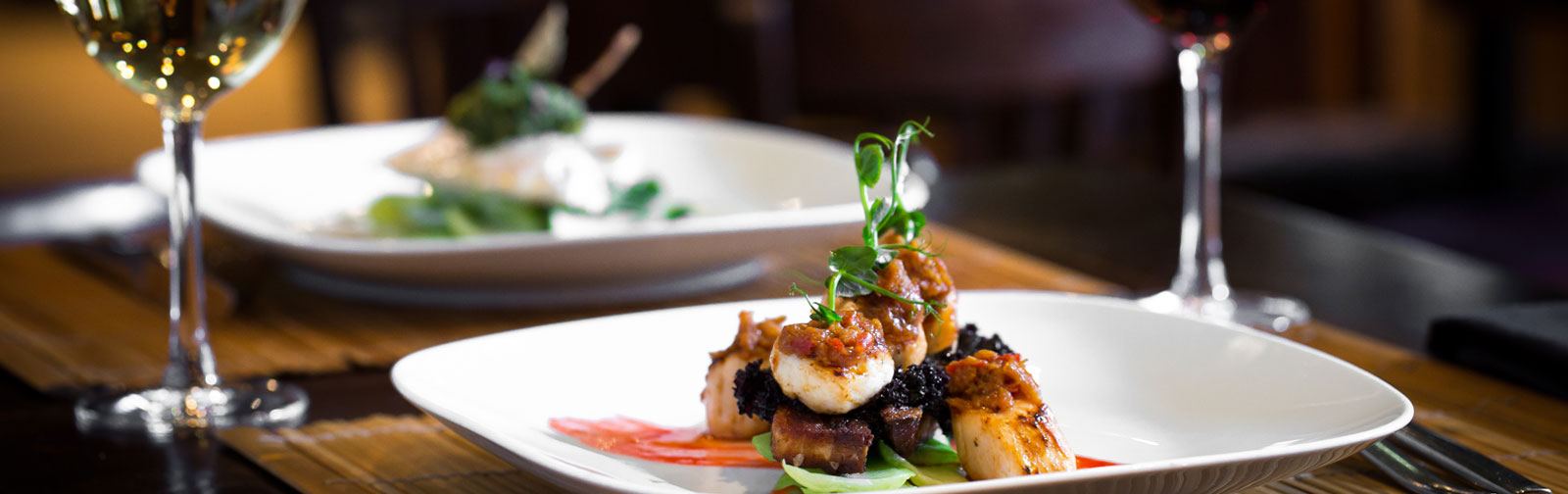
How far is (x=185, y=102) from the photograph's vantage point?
1.03 m

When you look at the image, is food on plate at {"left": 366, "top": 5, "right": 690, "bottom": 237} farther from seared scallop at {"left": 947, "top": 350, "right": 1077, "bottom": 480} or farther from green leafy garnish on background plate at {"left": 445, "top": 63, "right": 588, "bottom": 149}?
seared scallop at {"left": 947, "top": 350, "right": 1077, "bottom": 480}

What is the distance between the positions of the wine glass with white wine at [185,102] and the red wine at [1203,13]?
685 mm

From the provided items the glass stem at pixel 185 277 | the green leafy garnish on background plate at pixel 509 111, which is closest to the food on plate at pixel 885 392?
the glass stem at pixel 185 277

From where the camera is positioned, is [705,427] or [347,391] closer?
[705,427]

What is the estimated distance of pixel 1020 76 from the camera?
410cm

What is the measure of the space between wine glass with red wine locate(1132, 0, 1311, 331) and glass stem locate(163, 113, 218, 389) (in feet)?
2.47

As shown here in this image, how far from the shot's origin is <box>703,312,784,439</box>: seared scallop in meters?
0.85

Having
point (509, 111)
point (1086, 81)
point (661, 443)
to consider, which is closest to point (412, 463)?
point (661, 443)

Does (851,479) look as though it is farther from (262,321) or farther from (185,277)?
(262,321)

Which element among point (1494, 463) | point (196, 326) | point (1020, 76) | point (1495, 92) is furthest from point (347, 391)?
point (1495, 92)

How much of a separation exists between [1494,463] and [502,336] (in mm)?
577

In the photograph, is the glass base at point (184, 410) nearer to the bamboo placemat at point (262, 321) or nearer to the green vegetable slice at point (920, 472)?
the bamboo placemat at point (262, 321)

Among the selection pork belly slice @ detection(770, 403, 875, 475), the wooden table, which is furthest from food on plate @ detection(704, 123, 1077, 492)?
the wooden table

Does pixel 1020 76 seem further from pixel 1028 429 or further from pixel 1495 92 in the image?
pixel 1028 429
